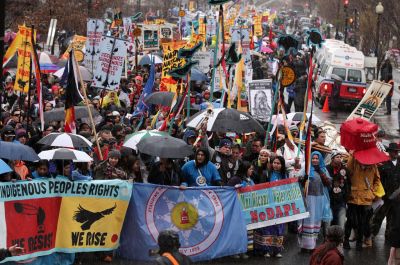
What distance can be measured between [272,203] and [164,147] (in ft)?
5.39

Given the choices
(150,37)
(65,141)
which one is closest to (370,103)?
(65,141)

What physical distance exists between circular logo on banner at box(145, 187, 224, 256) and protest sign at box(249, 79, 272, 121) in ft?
24.3

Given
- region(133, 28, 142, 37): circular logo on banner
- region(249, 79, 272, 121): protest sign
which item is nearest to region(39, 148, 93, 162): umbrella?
region(249, 79, 272, 121): protest sign

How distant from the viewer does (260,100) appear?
19953 mm

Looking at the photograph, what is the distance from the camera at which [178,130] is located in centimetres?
1714

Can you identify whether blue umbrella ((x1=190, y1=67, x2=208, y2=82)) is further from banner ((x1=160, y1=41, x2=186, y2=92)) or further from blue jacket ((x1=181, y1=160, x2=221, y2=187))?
blue jacket ((x1=181, y1=160, x2=221, y2=187))

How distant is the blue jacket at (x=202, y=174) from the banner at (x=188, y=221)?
0.42 meters

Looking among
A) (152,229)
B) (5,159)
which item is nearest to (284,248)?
(152,229)

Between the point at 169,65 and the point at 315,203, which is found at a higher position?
the point at 169,65

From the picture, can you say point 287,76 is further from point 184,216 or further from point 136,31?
point 136,31

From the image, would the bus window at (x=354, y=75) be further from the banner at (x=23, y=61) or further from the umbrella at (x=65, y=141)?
the umbrella at (x=65, y=141)

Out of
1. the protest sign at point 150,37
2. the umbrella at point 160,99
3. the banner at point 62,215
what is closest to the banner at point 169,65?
the umbrella at point 160,99

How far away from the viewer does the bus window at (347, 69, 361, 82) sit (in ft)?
116

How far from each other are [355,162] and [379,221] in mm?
1094
